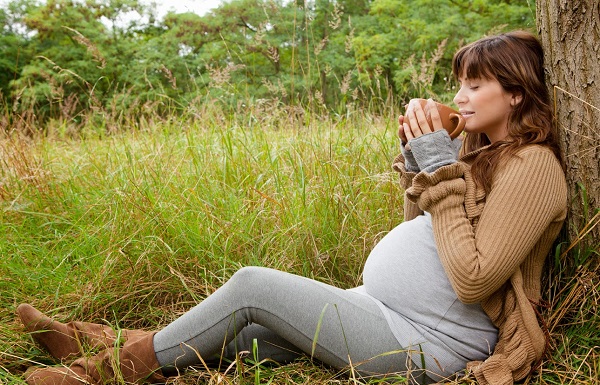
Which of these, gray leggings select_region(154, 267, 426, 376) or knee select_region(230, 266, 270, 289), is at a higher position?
knee select_region(230, 266, 270, 289)

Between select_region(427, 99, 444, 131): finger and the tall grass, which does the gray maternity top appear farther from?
the tall grass

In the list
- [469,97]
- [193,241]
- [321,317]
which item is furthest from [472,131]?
[193,241]

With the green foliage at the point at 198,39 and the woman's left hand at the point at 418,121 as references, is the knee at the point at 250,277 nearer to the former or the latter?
the woman's left hand at the point at 418,121

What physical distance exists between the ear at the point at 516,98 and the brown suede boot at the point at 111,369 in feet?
4.63

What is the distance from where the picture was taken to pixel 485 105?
186cm

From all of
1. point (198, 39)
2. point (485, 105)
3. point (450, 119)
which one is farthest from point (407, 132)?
point (198, 39)

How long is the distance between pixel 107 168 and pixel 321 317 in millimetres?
2165

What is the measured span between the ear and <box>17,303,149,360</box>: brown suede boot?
4.84 ft

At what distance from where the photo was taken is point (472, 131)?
1.92 meters

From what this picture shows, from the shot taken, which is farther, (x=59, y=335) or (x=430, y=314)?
(x=59, y=335)

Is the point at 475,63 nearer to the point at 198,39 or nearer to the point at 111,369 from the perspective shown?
the point at 111,369

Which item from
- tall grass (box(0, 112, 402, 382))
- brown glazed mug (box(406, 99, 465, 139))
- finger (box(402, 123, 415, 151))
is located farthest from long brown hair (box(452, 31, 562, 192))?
tall grass (box(0, 112, 402, 382))

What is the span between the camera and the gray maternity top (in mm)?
1763

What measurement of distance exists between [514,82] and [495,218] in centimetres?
50
